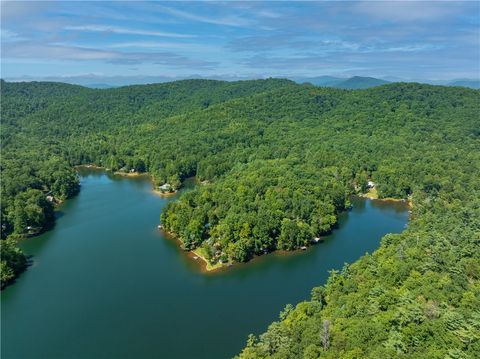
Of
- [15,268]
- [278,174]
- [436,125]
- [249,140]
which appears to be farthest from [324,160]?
[15,268]

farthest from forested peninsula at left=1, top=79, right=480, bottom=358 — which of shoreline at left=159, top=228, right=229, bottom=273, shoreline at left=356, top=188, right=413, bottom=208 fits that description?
shoreline at left=159, top=228, right=229, bottom=273

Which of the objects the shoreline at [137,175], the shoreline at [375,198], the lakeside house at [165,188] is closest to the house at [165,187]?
the lakeside house at [165,188]

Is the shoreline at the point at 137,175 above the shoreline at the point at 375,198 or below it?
below

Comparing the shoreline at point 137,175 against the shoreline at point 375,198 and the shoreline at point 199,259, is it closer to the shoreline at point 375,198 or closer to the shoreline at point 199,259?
→ the shoreline at point 199,259

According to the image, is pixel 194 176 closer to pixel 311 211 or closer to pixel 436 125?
pixel 311 211

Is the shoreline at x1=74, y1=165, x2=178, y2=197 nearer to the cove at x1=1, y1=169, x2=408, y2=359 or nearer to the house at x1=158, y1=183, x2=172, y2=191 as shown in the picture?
the house at x1=158, y1=183, x2=172, y2=191

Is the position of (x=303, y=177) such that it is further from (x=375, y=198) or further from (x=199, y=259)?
(x=199, y=259)

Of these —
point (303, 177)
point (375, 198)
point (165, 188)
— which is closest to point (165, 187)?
point (165, 188)
